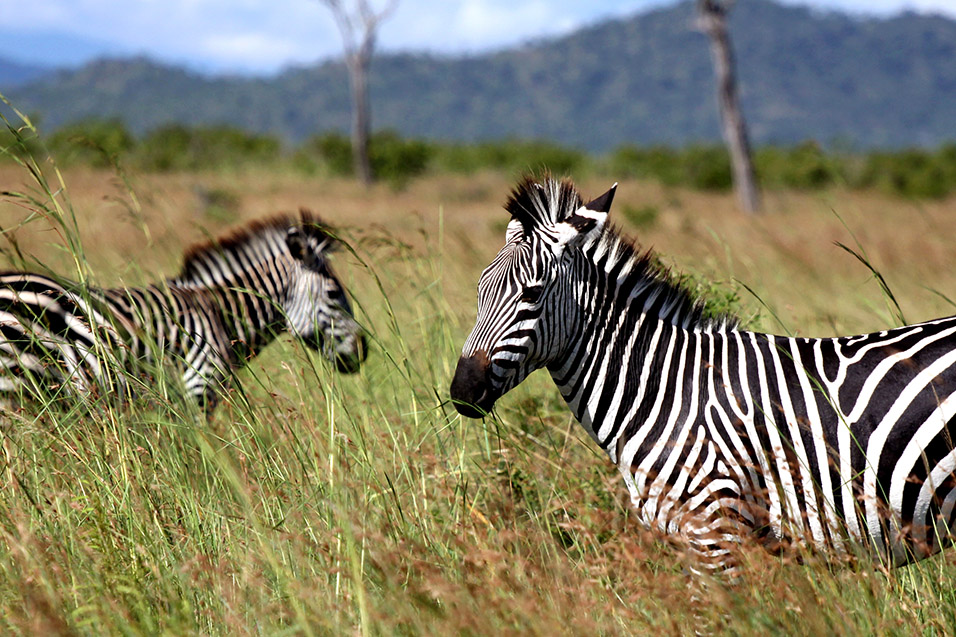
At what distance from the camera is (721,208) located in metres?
19.4

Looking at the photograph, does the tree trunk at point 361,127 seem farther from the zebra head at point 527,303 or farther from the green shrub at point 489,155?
the zebra head at point 527,303

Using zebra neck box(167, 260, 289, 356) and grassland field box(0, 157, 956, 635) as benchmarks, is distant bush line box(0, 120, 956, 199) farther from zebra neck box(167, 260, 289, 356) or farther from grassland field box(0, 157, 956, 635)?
grassland field box(0, 157, 956, 635)

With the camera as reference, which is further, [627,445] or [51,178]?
[51,178]

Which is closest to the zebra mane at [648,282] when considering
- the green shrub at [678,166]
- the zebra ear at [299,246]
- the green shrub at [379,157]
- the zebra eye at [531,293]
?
the zebra eye at [531,293]

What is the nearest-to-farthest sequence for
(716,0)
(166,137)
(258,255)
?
→ (258,255), (716,0), (166,137)

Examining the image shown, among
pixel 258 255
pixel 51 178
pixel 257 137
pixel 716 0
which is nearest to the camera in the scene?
pixel 258 255

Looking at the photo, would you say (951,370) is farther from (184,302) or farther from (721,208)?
(721,208)

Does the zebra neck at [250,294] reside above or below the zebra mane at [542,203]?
below

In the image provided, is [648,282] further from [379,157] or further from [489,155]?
[489,155]

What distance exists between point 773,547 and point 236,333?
334 centimetres

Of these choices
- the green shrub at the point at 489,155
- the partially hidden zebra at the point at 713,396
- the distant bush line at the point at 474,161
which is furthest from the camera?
the green shrub at the point at 489,155

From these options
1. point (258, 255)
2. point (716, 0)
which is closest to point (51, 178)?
point (258, 255)

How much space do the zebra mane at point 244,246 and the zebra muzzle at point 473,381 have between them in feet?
8.65

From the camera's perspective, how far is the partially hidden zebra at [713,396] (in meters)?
2.38
